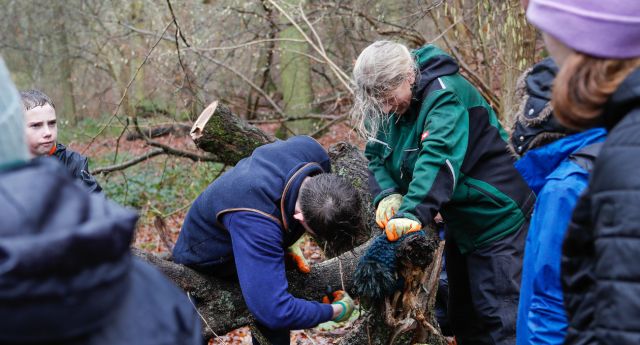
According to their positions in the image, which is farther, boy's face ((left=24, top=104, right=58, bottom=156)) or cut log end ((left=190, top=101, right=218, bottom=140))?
cut log end ((left=190, top=101, right=218, bottom=140))

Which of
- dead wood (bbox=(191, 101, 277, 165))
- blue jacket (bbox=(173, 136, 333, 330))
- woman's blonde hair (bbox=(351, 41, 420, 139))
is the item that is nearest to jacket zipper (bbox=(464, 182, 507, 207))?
woman's blonde hair (bbox=(351, 41, 420, 139))

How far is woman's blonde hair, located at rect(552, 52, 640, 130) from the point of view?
106 centimetres

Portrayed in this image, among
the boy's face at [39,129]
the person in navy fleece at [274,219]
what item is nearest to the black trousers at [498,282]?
the person in navy fleece at [274,219]

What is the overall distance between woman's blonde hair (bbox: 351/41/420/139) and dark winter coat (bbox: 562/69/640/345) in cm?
154

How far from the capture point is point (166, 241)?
12.5 ft

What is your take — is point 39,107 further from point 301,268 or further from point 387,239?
point 387,239

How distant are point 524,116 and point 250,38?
7164 mm

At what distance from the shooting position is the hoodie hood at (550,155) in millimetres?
1466

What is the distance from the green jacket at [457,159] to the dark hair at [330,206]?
1.00ft

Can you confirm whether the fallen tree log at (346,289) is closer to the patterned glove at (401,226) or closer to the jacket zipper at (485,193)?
the patterned glove at (401,226)

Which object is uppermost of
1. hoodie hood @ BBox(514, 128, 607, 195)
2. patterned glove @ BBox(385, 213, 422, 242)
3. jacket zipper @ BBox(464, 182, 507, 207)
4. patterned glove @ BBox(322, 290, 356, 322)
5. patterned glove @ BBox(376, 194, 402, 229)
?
hoodie hood @ BBox(514, 128, 607, 195)

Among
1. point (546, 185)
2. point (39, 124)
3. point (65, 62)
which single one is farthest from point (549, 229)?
point (65, 62)

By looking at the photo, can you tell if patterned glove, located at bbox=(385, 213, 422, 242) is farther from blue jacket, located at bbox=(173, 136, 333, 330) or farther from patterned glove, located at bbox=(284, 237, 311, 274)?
patterned glove, located at bbox=(284, 237, 311, 274)

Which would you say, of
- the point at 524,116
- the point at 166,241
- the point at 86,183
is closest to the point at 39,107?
the point at 86,183
